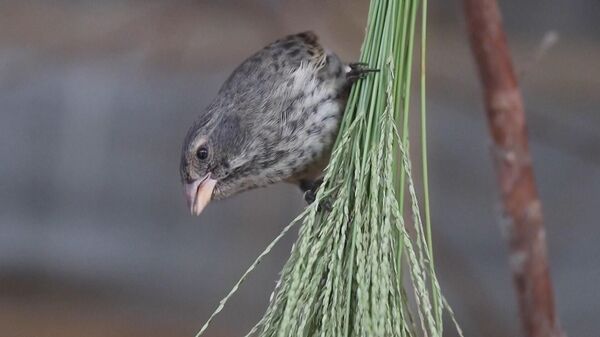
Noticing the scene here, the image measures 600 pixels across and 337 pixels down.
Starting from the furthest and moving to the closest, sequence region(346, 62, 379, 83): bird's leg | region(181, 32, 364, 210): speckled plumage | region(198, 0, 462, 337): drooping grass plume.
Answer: region(181, 32, 364, 210): speckled plumage → region(346, 62, 379, 83): bird's leg → region(198, 0, 462, 337): drooping grass plume

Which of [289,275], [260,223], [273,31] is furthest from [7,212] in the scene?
[289,275]

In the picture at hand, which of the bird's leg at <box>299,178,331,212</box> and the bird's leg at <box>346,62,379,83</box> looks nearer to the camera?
the bird's leg at <box>346,62,379,83</box>

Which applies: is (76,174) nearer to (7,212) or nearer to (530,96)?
(7,212)

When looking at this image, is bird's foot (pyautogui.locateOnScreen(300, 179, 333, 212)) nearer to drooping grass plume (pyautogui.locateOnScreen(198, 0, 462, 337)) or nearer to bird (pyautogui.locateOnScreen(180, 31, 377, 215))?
bird (pyautogui.locateOnScreen(180, 31, 377, 215))

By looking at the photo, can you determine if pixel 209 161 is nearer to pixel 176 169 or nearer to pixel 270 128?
pixel 270 128

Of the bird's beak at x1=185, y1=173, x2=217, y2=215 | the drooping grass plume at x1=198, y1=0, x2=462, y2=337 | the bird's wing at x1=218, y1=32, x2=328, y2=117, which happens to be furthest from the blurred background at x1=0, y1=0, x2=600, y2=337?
the drooping grass plume at x1=198, y1=0, x2=462, y2=337
